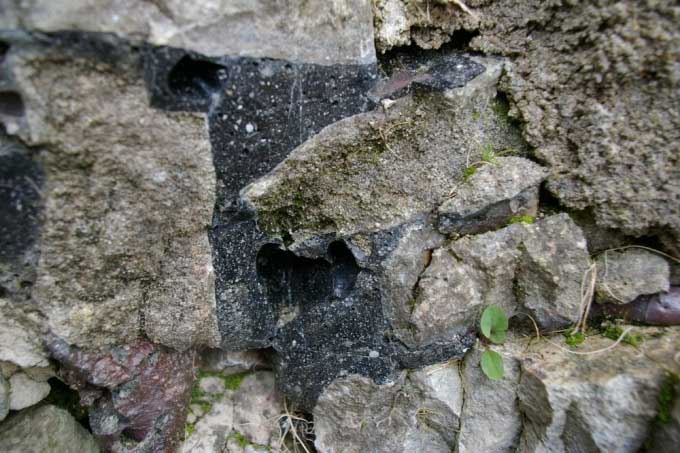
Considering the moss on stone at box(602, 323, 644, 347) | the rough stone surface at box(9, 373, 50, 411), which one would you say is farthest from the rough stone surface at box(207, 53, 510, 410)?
the rough stone surface at box(9, 373, 50, 411)

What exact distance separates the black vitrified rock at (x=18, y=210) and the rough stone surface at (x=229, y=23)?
21 cm

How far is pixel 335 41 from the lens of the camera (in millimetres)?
878

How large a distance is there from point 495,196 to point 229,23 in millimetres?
663

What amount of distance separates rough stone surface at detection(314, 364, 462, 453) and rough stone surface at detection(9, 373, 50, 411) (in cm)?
65

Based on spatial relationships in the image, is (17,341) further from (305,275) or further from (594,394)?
(594,394)

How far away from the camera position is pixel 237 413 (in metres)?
1.24

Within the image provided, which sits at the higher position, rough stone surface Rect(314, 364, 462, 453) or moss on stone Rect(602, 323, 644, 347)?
moss on stone Rect(602, 323, 644, 347)

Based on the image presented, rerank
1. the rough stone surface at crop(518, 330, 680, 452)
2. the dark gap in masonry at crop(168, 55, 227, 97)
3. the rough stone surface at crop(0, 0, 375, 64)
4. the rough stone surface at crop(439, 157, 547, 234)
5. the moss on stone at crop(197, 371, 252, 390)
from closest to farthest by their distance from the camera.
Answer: the rough stone surface at crop(0, 0, 375, 64)
the dark gap in masonry at crop(168, 55, 227, 97)
the rough stone surface at crop(518, 330, 680, 452)
the rough stone surface at crop(439, 157, 547, 234)
the moss on stone at crop(197, 371, 252, 390)

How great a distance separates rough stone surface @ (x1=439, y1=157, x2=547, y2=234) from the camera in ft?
3.30

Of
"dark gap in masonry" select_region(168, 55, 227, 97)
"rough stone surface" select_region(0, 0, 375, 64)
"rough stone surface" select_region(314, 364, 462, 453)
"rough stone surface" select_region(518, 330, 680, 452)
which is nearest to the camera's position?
"rough stone surface" select_region(0, 0, 375, 64)

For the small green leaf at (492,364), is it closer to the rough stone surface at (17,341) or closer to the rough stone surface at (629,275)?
the rough stone surface at (629,275)

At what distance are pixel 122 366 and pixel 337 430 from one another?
56 centimetres

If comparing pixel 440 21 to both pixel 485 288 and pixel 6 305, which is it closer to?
pixel 485 288

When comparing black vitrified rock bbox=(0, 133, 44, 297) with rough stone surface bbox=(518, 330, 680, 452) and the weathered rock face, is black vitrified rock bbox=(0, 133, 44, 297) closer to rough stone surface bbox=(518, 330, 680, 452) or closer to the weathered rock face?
the weathered rock face
